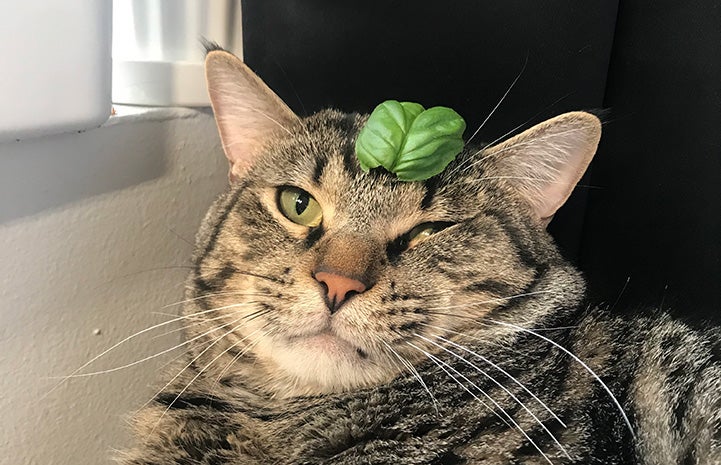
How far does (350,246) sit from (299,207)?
0.51 ft

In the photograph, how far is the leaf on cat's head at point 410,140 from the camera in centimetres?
85

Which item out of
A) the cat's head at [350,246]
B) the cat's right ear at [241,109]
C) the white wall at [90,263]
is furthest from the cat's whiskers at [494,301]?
the white wall at [90,263]

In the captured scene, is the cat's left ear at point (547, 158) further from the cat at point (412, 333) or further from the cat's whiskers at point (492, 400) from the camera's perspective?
the cat's whiskers at point (492, 400)

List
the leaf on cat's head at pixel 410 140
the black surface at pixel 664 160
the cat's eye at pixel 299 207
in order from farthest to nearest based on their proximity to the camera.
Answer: the black surface at pixel 664 160 → the cat's eye at pixel 299 207 → the leaf on cat's head at pixel 410 140

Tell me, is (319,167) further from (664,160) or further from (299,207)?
(664,160)

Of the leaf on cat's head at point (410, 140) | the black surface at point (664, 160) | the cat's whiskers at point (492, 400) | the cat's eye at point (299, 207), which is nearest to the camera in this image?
the cat's whiskers at point (492, 400)

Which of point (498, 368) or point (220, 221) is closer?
point (498, 368)

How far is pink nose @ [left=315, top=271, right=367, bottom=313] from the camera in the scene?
788 mm

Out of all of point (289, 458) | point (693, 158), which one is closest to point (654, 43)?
point (693, 158)

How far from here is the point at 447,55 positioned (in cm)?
120

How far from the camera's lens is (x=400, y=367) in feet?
2.76

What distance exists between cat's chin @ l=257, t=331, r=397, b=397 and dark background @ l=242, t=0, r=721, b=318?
0.54 metres

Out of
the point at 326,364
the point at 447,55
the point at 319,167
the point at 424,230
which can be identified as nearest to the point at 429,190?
the point at 424,230

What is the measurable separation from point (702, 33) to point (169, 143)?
0.99m
